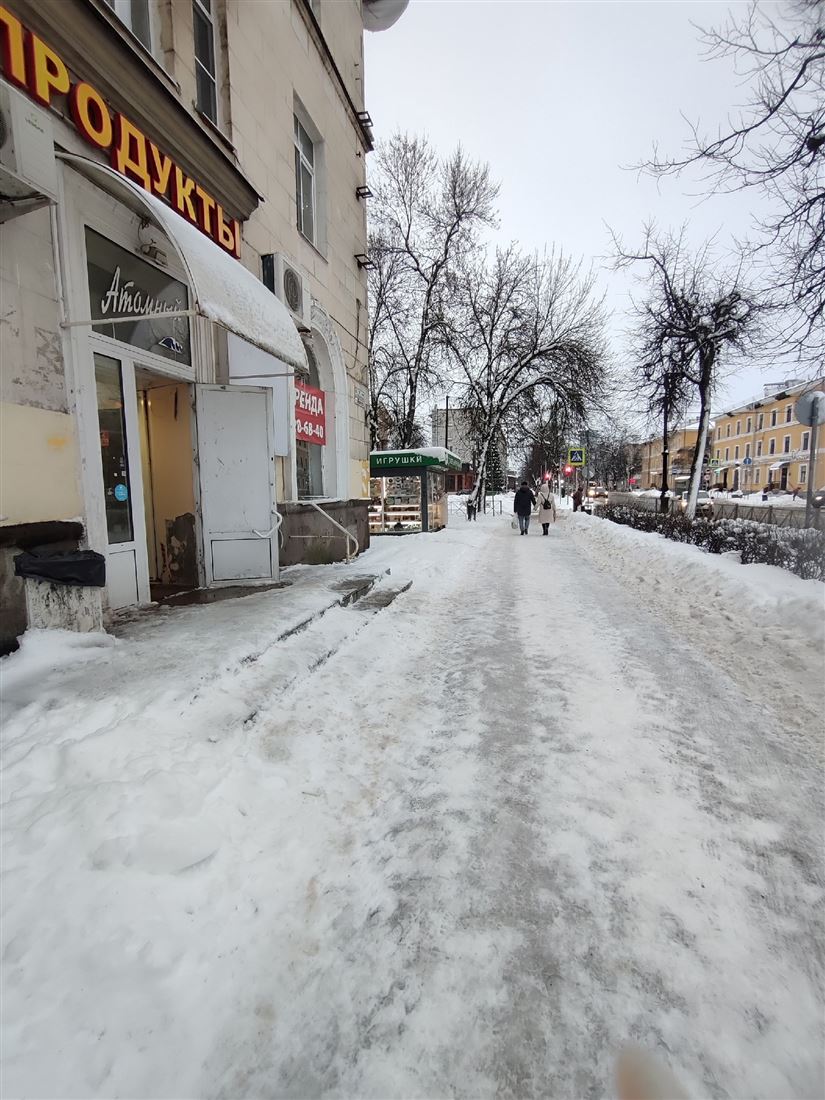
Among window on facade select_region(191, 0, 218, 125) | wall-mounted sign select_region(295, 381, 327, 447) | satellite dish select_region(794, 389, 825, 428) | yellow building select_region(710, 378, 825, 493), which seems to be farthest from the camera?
yellow building select_region(710, 378, 825, 493)

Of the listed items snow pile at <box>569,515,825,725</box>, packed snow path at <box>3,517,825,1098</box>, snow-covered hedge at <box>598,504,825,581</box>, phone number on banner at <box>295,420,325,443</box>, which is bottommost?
packed snow path at <box>3,517,825,1098</box>

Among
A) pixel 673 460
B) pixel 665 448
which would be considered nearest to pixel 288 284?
pixel 665 448

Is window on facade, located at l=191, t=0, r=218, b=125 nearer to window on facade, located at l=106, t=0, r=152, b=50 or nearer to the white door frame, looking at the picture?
window on facade, located at l=106, t=0, r=152, b=50

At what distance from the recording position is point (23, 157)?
322 cm

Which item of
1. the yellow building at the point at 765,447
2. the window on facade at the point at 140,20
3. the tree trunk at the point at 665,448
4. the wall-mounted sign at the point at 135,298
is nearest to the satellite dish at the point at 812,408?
the wall-mounted sign at the point at 135,298

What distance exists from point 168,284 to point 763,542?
8.16 m

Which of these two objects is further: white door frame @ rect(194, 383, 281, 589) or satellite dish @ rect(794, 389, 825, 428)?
satellite dish @ rect(794, 389, 825, 428)

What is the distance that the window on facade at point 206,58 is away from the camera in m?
6.18

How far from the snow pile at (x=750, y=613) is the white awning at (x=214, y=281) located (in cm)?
496

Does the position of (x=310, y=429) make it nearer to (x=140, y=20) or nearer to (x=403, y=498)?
(x=140, y=20)

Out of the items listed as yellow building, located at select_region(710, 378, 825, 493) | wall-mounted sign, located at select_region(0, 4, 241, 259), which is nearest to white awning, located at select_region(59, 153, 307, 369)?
wall-mounted sign, located at select_region(0, 4, 241, 259)

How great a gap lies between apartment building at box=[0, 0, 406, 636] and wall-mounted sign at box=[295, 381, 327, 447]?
0.17 ft

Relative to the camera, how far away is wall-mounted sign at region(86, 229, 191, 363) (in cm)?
462

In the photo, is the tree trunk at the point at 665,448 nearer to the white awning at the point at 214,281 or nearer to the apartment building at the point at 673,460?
the white awning at the point at 214,281
